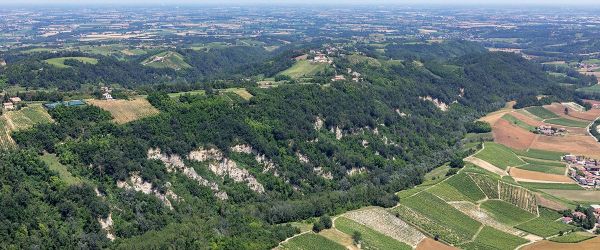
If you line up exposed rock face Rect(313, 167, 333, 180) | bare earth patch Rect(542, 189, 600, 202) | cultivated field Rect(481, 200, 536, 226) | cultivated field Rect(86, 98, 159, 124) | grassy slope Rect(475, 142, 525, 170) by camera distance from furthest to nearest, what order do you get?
1. grassy slope Rect(475, 142, 525, 170)
2. exposed rock face Rect(313, 167, 333, 180)
3. bare earth patch Rect(542, 189, 600, 202)
4. cultivated field Rect(86, 98, 159, 124)
5. cultivated field Rect(481, 200, 536, 226)

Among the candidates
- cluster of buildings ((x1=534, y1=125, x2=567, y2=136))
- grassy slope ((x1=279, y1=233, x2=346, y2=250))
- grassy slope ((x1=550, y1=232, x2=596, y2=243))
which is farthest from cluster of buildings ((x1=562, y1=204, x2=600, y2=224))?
cluster of buildings ((x1=534, y1=125, x2=567, y2=136))

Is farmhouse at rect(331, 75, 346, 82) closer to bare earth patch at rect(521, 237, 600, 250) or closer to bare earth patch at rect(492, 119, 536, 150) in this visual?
bare earth patch at rect(492, 119, 536, 150)

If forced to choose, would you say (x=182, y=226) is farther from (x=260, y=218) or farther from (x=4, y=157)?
(x=4, y=157)

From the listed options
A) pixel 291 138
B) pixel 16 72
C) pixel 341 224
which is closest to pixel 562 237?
pixel 341 224

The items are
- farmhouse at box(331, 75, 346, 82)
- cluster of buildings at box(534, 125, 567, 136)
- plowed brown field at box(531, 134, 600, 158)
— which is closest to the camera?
plowed brown field at box(531, 134, 600, 158)

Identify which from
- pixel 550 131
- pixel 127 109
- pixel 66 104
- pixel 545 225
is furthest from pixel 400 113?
pixel 66 104

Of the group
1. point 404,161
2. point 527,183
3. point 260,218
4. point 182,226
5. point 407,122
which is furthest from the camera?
point 407,122
